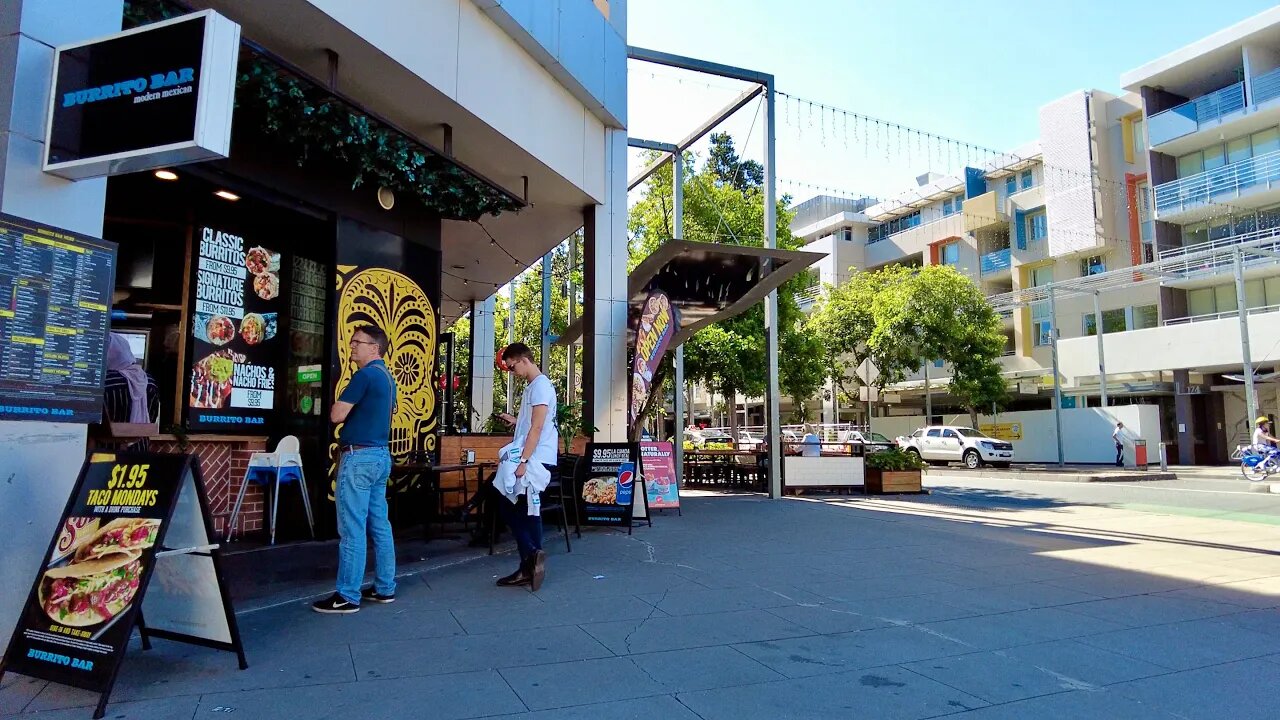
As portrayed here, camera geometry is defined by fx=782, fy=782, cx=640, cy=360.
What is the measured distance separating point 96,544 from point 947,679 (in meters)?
4.13

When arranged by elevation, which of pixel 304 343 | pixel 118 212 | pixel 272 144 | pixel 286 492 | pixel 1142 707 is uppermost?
pixel 272 144

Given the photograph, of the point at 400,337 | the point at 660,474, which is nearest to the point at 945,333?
the point at 660,474

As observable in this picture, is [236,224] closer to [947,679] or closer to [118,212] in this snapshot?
[118,212]

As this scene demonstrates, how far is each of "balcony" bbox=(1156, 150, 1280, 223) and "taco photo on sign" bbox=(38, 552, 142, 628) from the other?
34.3 meters

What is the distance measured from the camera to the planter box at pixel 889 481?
612 inches

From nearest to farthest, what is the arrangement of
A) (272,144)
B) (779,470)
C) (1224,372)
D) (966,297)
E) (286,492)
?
(272,144), (286,492), (779,470), (1224,372), (966,297)

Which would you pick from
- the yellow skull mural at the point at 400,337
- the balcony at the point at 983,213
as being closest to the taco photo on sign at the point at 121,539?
the yellow skull mural at the point at 400,337

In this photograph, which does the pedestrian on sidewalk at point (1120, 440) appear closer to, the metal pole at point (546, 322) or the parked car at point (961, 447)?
the parked car at point (961, 447)

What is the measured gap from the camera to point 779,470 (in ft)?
46.4

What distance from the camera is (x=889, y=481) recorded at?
15625 millimetres

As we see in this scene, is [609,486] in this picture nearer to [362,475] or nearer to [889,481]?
[362,475]

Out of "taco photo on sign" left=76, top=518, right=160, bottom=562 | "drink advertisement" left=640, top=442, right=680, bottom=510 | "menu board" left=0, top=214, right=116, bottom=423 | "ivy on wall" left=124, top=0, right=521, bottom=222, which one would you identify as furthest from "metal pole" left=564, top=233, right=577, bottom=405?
"taco photo on sign" left=76, top=518, right=160, bottom=562

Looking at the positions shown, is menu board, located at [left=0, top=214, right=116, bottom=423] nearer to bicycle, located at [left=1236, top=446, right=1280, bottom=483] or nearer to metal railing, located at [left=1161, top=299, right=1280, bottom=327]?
bicycle, located at [left=1236, top=446, right=1280, bottom=483]

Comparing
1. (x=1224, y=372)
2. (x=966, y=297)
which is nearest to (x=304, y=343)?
(x=966, y=297)
